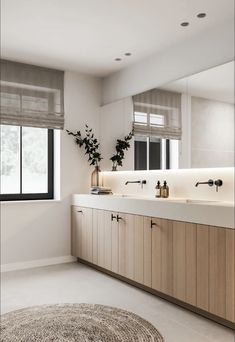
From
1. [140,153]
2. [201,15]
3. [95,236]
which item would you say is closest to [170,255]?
[95,236]

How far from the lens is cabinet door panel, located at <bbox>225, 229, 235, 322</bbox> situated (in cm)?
264

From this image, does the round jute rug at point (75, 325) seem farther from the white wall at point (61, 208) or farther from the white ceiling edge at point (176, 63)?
the white ceiling edge at point (176, 63)

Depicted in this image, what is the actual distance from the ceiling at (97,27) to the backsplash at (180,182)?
139 centimetres

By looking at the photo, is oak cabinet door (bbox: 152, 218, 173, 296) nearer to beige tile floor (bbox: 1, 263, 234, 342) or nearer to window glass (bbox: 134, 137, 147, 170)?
beige tile floor (bbox: 1, 263, 234, 342)

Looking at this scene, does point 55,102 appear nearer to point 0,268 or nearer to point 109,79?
point 109,79

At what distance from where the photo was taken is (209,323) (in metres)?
2.83

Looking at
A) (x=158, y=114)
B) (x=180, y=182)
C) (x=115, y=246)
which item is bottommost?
(x=115, y=246)

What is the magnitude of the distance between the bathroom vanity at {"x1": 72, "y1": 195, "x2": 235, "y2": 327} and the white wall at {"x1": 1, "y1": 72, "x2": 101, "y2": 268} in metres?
0.49

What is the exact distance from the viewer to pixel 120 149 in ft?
15.5

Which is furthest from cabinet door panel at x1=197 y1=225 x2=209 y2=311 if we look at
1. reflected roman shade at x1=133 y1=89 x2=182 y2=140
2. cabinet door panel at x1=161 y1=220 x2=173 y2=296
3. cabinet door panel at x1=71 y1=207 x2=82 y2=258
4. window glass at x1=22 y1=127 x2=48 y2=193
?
window glass at x1=22 y1=127 x2=48 y2=193

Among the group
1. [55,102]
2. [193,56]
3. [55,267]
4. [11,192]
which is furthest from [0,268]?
[193,56]

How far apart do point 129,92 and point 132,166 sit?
37.3 inches

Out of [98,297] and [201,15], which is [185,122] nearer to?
[201,15]

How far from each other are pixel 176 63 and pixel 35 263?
300 centimetres
